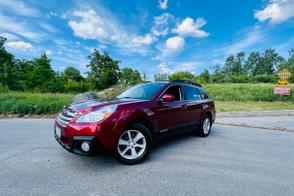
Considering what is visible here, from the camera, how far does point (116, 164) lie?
3389 millimetres

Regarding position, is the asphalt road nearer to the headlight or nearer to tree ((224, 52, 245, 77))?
the headlight

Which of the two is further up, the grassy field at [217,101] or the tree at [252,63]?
the tree at [252,63]

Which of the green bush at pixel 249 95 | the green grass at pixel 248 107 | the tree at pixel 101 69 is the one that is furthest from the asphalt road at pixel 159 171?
the tree at pixel 101 69

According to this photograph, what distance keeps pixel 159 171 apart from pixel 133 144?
2.18 ft

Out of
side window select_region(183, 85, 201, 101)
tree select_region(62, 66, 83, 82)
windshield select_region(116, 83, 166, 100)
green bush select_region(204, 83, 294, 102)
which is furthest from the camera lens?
tree select_region(62, 66, 83, 82)

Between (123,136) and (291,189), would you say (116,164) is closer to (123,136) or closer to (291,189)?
(123,136)

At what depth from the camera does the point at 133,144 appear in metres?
3.44

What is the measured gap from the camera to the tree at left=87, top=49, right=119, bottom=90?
123ft

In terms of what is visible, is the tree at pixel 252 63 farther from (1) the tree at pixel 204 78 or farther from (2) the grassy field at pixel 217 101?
(2) the grassy field at pixel 217 101

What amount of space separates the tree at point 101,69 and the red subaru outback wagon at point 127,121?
33748mm

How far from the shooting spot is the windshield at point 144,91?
4.02 meters

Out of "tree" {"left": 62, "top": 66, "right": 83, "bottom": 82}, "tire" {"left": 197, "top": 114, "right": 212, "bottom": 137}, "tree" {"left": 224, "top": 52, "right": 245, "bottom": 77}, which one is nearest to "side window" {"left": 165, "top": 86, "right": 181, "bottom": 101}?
"tire" {"left": 197, "top": 114, "right": 212, "bottom": 137}

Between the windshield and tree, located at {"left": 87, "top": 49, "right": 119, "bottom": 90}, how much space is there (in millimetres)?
33441

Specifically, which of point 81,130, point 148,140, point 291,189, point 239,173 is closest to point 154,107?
point 148,140
